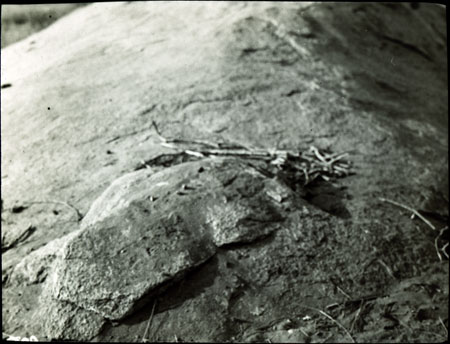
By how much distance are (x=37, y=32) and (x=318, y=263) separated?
17.2 feet

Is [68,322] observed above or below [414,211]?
above

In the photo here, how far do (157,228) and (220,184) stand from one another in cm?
48

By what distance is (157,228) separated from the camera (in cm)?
279

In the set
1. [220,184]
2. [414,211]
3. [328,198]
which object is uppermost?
[220,184]

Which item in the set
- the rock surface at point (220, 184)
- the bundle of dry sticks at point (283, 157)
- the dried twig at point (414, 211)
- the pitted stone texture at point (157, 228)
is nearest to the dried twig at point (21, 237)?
the rock surface at point (220, 184)

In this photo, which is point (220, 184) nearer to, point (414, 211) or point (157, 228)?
point (157, 228)

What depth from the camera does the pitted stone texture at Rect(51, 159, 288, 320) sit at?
257 cm

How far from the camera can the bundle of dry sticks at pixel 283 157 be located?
3.41 m

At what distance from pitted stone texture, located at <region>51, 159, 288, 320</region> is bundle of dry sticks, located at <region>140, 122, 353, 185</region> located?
0.25 metres

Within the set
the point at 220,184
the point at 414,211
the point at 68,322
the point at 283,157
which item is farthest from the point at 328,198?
the point at 68,322

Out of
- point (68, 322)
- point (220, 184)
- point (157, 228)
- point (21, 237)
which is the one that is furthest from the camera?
point (21, 237)

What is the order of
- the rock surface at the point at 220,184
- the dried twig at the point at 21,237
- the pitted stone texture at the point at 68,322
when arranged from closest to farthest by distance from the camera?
the pitted stone texture at the point at 68,322
the rock surface at the point at 220,184
the dried twig at the point at 21,237

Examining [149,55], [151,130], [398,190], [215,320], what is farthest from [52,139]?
[398,190]

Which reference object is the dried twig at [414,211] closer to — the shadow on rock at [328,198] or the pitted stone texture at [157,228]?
the shadow on rock at [328,198]
